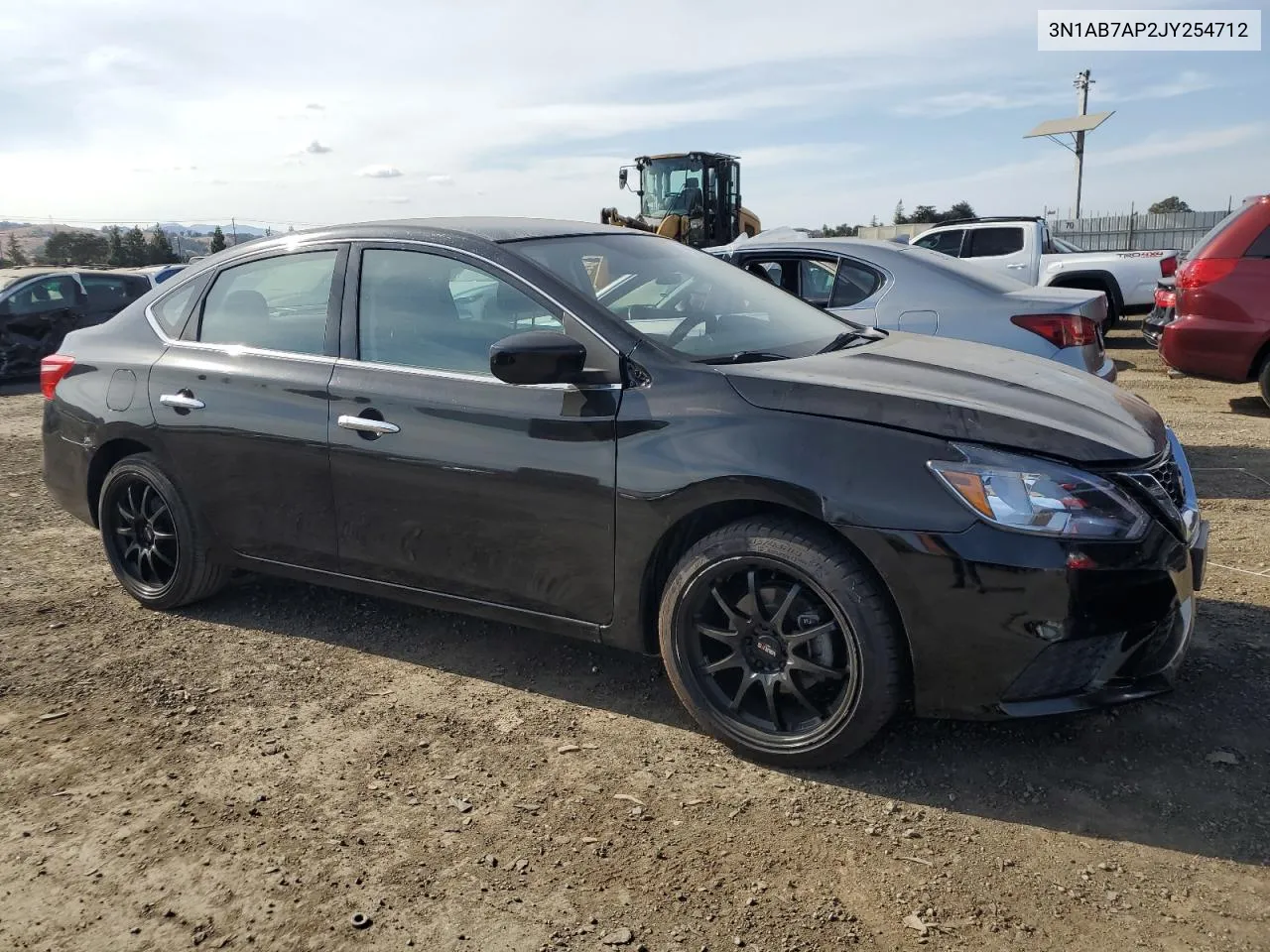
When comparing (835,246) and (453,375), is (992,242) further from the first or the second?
(453,375)

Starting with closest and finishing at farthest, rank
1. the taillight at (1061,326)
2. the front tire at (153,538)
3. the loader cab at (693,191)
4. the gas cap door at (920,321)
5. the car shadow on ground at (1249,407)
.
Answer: the front tire at (153,538)
the taillight at (1061,326)
the gas cap door at (920,321)
the car shadow on ground at (1249,407)
the loader cab at (693,191)

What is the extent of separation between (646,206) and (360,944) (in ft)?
62.8

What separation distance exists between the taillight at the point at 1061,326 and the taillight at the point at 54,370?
4.97m

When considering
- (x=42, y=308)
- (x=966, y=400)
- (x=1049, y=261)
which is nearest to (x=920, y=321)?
(x=966, y=400)

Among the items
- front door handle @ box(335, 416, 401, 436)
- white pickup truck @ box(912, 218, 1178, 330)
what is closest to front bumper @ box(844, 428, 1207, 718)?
front door handle @ box(335, 416, 401, 436)

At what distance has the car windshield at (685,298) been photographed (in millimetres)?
3510

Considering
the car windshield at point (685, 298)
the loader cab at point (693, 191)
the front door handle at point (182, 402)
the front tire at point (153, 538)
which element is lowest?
the front tire at point (153, 538)

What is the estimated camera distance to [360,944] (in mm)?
2393

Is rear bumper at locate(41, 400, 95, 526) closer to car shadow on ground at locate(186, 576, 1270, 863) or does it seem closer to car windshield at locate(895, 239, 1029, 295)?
car shadow on ground at locate(186, 576, 1270, 863)

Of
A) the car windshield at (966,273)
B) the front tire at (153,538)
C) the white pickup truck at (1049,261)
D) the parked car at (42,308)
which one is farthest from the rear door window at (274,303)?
the white pickup truck at (1049,261)

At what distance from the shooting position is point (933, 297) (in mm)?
6098

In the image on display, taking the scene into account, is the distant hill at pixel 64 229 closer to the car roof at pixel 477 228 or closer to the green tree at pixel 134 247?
the green tree at pixel 134 247

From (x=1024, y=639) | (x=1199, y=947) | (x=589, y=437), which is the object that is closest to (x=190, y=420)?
(x=589, y=437)

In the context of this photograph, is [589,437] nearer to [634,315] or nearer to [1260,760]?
[634,315]
